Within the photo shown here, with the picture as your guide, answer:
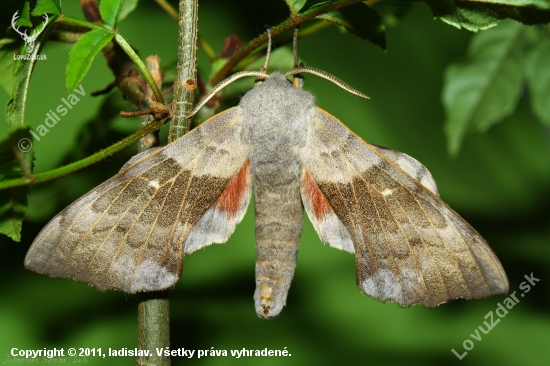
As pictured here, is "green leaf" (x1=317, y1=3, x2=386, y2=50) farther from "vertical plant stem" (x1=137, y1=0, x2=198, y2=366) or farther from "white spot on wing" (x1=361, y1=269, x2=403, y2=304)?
"white spot on wing" (x1=361, y1=269, x2=403, y2=304)

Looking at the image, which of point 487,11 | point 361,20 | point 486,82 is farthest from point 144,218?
point 486,82

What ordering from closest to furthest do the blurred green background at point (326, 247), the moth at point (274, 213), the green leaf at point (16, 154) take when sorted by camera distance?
1. the green leaf at point (16, 154)
2. the moth at point (274, 213)
3. the blurred green background at point (326, 247)

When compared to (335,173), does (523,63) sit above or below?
above

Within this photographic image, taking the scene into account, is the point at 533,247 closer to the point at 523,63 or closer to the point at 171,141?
the point at 523,63

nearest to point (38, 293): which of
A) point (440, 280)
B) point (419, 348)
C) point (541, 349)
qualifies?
point (440, 280)

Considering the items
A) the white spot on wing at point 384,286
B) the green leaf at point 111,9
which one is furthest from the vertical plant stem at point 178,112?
the white spot on wing at point 384,286

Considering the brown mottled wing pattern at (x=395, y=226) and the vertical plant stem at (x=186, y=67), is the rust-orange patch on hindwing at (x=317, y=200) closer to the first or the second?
the brown mottled wing pattern at (x=395, y=226)

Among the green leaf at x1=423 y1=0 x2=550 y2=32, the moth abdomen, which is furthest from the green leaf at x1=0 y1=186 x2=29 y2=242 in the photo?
the green leaf at x1=423 y1=0 x2=550 y2=32
